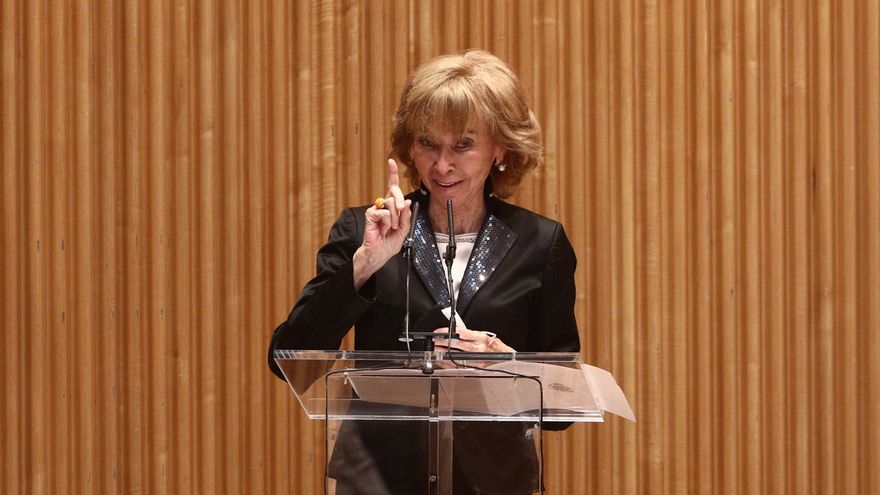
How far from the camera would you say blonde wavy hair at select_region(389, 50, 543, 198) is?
Answer: 7.45 ft

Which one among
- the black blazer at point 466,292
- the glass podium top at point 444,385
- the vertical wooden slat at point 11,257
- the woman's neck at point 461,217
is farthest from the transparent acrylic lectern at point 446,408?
the vertical wooden slat at point 11,257

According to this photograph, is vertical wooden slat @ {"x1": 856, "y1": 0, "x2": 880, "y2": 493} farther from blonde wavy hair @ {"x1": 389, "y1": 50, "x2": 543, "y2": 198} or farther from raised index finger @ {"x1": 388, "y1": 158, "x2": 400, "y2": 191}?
raised index finger @ {"x1": 388, "y1": 158, "x2": 400, "y2": 191}

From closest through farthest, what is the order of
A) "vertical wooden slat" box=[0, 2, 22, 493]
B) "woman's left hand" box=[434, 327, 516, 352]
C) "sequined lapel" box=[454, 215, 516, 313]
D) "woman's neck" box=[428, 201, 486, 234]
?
"woman's left hand" box=[434, 327, 516, 352] < "sequined lapel" box=[454, 215, 516, 313] < "woman's neck" box=[428, 201, 486, 234] < "vertical wooden slat" box=[0, 2, 22, 493]

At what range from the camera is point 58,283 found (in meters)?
3.31

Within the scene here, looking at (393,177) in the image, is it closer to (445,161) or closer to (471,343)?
(445,161)

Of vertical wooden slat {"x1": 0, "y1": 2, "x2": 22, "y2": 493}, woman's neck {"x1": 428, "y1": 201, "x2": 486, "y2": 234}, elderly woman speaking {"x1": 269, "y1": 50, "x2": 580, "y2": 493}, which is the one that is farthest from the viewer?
vertical wooden slat {"x1": 0, "y1": 2, "x2": 22, "y2": 493}

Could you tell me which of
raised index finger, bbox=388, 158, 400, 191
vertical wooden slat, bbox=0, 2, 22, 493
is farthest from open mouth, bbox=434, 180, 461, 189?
vertical wooden slat, bbox=0, 2, 22, 493

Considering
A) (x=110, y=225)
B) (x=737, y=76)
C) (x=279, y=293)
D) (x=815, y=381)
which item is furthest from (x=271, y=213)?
(x=815, y=381)

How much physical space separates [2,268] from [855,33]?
2630 mm

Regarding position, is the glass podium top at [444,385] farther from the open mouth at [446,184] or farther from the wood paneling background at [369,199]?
the wood paneling background at [369,199]

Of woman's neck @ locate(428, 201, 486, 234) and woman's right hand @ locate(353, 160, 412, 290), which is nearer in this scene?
woman's right hand @ locate(353, 160, 412, 290)

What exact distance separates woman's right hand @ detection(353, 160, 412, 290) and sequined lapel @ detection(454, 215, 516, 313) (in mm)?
185

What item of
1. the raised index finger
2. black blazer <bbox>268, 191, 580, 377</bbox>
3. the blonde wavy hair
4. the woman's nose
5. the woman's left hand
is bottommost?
the woman's left hand

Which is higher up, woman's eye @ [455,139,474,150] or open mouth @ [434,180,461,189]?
woman's eye @ [455,139,474,150]
